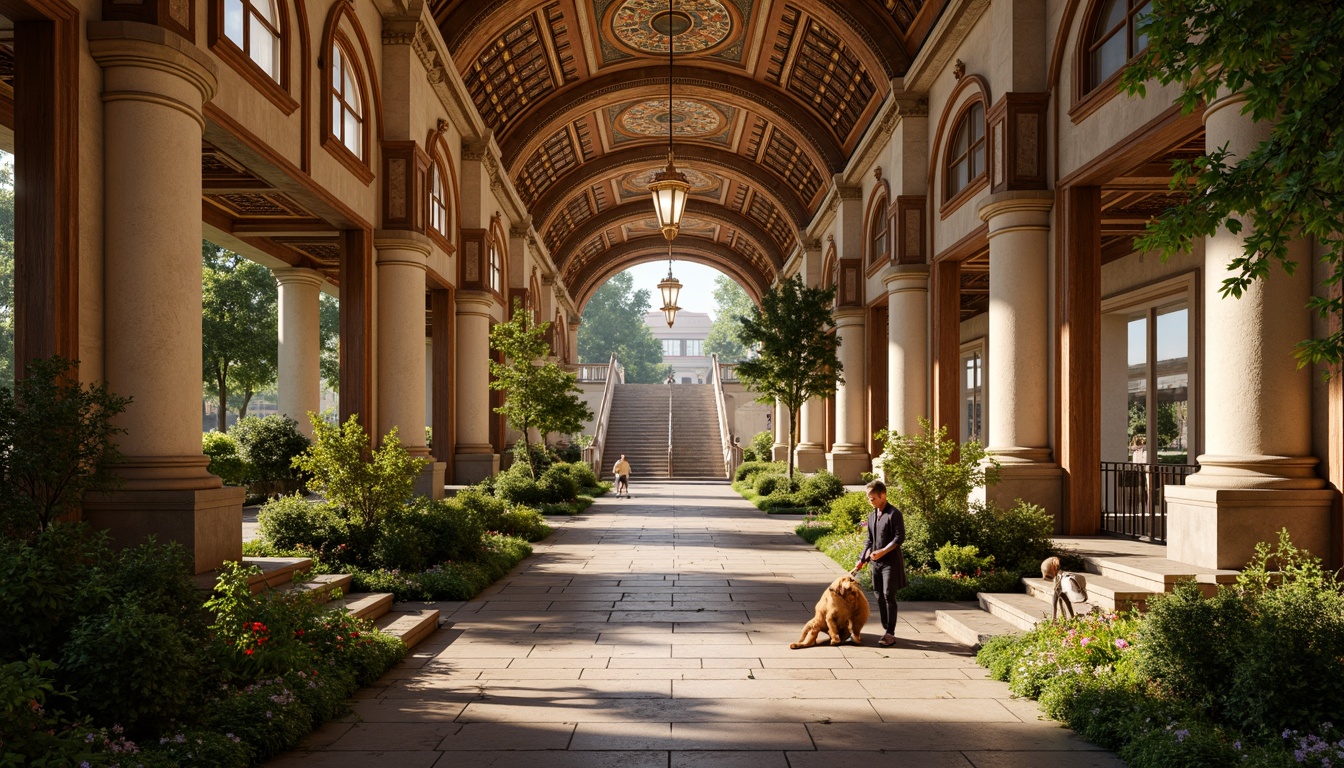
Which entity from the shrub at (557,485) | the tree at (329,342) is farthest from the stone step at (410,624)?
the tree at (329,342)

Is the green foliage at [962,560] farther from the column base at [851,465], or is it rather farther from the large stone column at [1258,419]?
Result: the column base at [851,465]

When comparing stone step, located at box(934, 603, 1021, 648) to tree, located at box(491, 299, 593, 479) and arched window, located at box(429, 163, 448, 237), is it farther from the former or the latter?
tree, located at box(491, 299, 593, 479)

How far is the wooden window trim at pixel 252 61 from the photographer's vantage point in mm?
9695

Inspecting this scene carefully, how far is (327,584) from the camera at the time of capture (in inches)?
363

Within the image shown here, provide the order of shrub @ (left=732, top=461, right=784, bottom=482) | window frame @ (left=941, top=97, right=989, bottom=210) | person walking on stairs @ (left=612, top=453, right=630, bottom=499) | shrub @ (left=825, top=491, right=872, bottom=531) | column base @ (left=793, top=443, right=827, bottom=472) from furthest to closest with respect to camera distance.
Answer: column base @ (left=793, top=443, right=827, bottom=472) → shrub @ (left=732, top=461, right=784, bottom=482) → person walking on stairs @ (left=612, top=453, right=630, bottom=499) → window frame @ (left=941, top=97, right=989, bottom=210) → shrub @ (left=825, top=491, right=872, bottom=531)

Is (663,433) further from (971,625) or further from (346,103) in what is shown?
(971,625)

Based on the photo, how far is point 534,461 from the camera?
2464 cm

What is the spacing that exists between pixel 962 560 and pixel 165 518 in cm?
805

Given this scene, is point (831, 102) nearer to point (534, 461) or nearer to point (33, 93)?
point (534, 461)

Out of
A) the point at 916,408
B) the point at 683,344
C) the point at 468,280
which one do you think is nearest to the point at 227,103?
the point at 468,280

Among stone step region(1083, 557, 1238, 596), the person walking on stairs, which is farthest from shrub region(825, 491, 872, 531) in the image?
the person walking on stairs

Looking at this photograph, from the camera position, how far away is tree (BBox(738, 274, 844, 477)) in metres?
23.9

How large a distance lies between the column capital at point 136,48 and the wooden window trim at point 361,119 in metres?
5.12

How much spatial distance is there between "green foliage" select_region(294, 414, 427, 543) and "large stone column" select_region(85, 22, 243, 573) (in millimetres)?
2606
